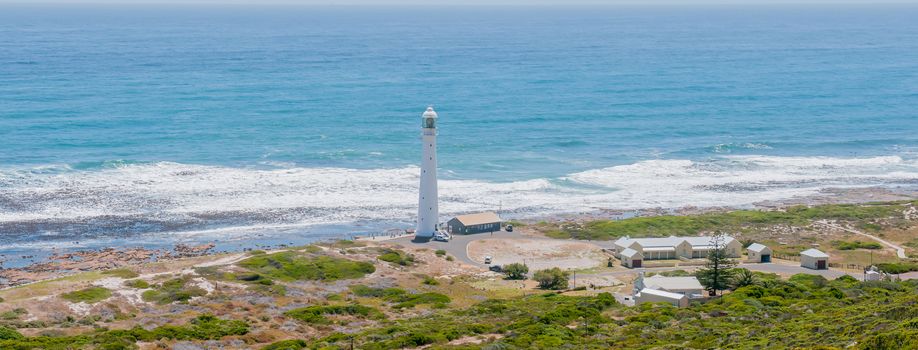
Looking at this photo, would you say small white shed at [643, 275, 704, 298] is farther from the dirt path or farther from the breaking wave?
the breaking wave

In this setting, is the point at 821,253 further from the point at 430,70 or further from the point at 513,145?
the point at 430,70

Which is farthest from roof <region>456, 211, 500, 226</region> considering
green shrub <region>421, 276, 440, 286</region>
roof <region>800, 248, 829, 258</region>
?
roof <region>800, 248, 829, 258</region>

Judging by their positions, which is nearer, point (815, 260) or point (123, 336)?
point (123, 336)

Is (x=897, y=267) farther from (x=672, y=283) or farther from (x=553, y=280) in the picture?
(x=553, y=280)

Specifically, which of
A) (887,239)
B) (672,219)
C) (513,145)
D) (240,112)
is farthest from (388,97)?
(887,239)

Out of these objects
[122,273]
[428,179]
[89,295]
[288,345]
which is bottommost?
[122,273]

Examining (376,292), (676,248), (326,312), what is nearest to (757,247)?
(676,248)
